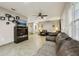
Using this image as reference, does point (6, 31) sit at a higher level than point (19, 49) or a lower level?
higher

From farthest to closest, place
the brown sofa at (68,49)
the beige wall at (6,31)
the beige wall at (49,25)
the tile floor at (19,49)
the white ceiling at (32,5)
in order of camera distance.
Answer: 1. the beige wall at (49,25)
2. the beige wall at (6,31)
3. the white ceiling at (32,5)
4. the tile floor at (19,49)
5. the brown sofa at (68,49)

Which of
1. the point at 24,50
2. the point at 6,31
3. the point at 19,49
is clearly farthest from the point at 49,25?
the point at 24,50

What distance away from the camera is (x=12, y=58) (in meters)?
1.10

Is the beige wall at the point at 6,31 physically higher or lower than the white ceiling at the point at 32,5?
lower

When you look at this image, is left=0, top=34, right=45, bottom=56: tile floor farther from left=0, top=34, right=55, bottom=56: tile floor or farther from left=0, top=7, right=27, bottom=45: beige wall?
left=0, top=7, right=27, bottom=45: beige wall

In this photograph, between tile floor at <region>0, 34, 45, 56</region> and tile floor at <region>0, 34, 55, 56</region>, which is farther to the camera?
tile floor at <region>0, 34, 45, 56</region>

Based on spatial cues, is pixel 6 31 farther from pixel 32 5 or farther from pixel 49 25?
pixel 49 25

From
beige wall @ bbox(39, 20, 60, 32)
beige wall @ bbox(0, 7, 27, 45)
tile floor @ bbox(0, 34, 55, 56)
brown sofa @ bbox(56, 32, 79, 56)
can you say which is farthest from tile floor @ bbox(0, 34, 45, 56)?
beige wall @ bbox(39, 20, 60, 32)

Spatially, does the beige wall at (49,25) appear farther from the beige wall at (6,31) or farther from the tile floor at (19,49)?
the tile floor at (19,49)

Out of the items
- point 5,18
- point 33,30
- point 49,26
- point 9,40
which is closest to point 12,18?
point 5,18

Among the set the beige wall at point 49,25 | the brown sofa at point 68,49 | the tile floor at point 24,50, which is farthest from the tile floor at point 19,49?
the beige wall at point 49,25

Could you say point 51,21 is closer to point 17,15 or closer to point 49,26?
point 49,26

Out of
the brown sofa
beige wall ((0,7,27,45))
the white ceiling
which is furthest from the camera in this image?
beige wall ((0,7,27,45))

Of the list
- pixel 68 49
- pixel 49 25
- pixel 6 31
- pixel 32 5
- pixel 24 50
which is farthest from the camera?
pixel 49 25
